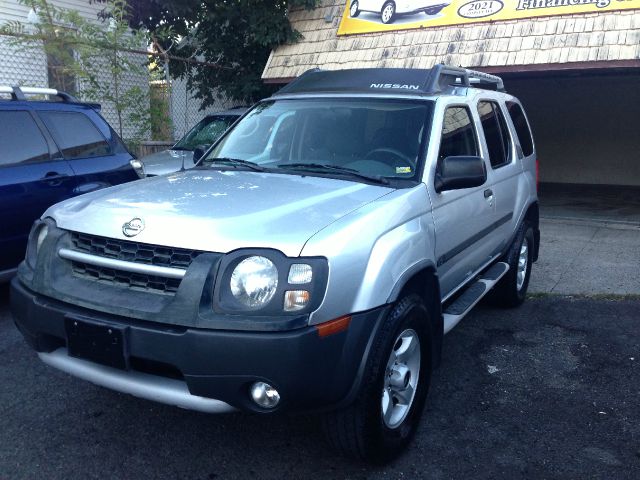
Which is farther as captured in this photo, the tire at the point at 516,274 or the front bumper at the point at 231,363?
the tire at the point at 516,274

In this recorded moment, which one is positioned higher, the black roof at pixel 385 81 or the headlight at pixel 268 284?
the black roof at pixel 385 81

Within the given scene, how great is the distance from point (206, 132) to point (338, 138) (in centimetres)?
620

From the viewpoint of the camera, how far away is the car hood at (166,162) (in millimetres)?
7930

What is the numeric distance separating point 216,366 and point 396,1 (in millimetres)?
10266

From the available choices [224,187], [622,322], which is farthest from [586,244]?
[224,187]

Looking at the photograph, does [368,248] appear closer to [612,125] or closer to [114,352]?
[114,352]

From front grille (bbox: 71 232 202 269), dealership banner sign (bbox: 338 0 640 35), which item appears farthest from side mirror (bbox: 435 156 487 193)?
dealership banner sign (bbox: 338 0 640 35)

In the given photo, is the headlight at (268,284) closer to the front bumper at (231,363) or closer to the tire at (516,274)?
the front bumper at (231,363)

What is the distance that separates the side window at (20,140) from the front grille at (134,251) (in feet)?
8.54

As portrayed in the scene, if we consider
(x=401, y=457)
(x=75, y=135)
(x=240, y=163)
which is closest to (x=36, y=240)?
(x=240, y=163)

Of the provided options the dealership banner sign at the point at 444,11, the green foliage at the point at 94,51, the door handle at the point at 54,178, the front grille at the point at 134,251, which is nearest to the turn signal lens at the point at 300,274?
the front grille at the point at 134,251

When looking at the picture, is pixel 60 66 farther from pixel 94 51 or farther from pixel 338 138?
pixel 338 138

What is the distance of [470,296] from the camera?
432cm

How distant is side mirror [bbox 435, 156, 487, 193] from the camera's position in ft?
11.6
